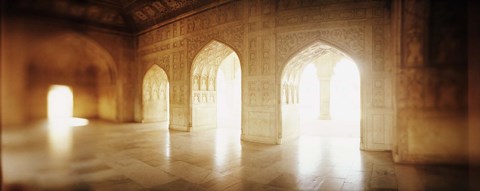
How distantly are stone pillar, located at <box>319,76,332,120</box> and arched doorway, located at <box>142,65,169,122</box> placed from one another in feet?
29.1

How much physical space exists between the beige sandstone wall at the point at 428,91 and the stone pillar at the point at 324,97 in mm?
9192

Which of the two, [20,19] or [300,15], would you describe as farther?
[300,15]

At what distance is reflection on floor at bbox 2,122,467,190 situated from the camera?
0.80 m

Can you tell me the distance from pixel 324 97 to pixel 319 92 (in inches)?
16.1

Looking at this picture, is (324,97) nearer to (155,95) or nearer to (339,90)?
(339,90)

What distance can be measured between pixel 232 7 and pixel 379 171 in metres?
6.03

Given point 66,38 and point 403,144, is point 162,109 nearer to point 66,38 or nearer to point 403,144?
point 403,144

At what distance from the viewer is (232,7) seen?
7621 millimetres

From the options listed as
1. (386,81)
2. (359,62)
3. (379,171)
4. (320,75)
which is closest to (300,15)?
(359,62)

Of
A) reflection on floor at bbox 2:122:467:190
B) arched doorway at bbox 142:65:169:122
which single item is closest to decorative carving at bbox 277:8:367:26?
reflection on floor at bbox 2:122:467:190

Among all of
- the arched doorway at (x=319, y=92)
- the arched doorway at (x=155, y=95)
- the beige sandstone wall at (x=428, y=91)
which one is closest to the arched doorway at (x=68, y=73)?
the beige sandstone wall at (x=428, y=91)

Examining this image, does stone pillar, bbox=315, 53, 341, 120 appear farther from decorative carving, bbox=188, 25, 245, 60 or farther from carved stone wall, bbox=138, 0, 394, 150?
decorative carving, bbox=188, 25, 245, 60

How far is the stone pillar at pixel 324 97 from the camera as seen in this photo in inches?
548

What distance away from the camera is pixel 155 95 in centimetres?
1184
